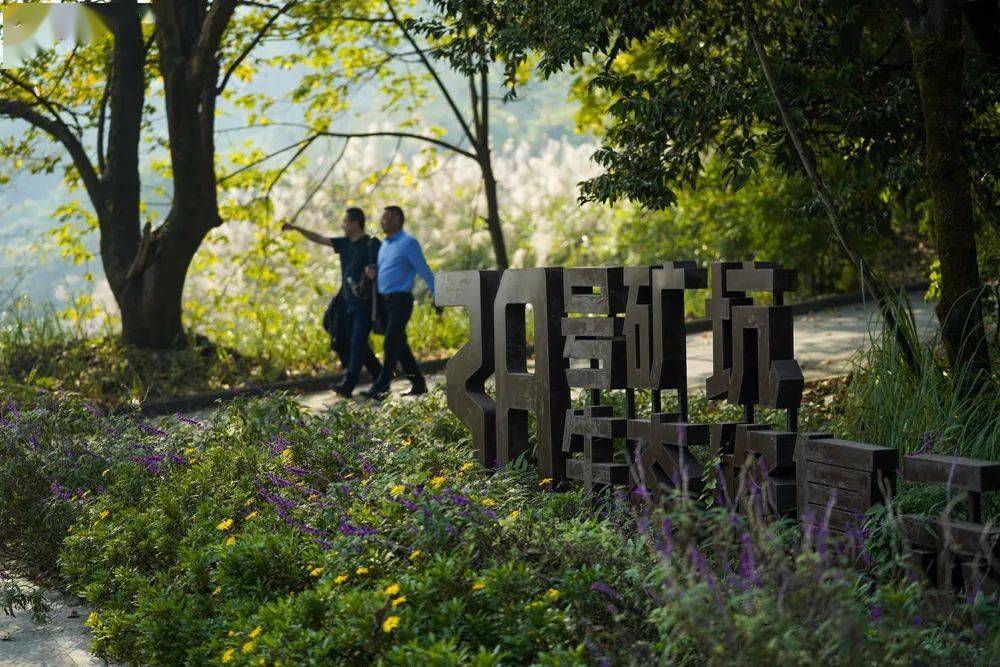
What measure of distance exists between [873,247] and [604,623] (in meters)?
8.77

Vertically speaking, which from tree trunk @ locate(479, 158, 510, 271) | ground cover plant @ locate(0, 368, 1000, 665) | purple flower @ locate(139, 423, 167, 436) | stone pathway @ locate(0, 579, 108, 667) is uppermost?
tree trunk @ locate(479, 158, 510, 271)

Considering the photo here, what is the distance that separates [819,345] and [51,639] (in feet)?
32.3

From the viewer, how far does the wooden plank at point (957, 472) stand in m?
4.40

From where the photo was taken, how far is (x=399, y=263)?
11.3 meters

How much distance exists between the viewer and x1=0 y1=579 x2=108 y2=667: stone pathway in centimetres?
516

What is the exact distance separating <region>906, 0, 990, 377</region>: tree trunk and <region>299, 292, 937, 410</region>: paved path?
2.81m

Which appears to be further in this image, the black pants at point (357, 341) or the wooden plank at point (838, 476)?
the black pants at point (357, 341)

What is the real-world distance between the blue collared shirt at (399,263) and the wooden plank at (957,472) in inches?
274

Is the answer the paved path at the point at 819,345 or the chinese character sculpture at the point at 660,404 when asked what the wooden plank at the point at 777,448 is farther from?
the paved path at the point at 819,345

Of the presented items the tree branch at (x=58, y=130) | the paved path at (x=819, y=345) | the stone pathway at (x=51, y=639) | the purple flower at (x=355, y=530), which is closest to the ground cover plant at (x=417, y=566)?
the purple flower at (x=355, y=530)

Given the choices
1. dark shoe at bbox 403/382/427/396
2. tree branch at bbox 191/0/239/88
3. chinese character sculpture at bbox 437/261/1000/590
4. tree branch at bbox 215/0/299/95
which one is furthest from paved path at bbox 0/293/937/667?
tree branch at bbox 215/0/299/95

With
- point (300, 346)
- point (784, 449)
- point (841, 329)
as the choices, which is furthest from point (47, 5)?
point (841, 329)

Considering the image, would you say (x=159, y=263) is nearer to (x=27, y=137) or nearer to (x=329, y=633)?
(x=27, y=137)

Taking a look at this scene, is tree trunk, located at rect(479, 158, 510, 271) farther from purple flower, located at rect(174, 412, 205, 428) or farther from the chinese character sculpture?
the chinese character sculpture
